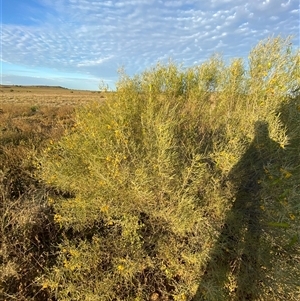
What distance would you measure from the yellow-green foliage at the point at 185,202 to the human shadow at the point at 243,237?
0.5 inches

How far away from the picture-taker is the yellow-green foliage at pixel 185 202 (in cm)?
248

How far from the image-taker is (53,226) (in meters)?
3.25

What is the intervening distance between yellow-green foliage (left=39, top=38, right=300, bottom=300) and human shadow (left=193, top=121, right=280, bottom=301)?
0.05 feet

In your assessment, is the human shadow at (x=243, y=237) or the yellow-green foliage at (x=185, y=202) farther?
the human shadow at (x=243, y=237)

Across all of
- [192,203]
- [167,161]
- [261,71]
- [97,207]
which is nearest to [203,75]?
[261,71]

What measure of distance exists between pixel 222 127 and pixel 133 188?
1534mm

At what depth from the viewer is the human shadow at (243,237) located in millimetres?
2619

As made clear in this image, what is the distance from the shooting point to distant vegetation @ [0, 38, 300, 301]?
248 centimetres

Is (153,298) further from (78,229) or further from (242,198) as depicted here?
(242,198)

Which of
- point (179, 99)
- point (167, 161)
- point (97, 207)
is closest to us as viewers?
point (167, 161)

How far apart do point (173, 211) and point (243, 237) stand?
912 mm

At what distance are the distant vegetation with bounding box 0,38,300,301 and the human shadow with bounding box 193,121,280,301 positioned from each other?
0.05 feet

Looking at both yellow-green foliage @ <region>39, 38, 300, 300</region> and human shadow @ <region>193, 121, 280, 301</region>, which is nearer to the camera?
yellow-green foliage @ <region>39, 38, 300, 300</region>

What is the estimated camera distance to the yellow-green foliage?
2.48 meters
